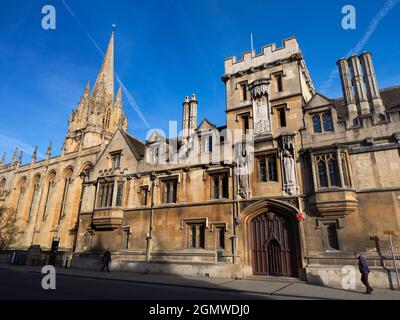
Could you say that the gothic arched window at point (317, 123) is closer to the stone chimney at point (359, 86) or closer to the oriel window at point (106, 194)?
the stone chimney at point (359, 86)

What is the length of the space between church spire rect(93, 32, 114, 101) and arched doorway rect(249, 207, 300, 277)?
52.7 metres

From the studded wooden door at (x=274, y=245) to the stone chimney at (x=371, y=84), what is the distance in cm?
794

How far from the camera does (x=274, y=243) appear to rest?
15992mm

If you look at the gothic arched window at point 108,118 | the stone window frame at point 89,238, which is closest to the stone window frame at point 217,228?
the stone window frame at point 89,238

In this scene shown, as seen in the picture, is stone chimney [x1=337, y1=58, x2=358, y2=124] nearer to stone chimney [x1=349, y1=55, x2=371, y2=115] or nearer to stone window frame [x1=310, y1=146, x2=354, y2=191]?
stone chimney [x1=349, y1=55, x2=371, y2=115]

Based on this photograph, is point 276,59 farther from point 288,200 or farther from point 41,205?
point 41,205

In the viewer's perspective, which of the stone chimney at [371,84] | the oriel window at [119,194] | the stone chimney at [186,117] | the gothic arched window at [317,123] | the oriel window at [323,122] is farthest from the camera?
the stone chimney at [186,117]

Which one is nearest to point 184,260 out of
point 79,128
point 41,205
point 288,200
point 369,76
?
point 288,200

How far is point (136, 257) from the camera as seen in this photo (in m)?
19.2

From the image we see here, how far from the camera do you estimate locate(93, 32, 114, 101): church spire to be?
60.3m

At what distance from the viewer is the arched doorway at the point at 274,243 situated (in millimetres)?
15234

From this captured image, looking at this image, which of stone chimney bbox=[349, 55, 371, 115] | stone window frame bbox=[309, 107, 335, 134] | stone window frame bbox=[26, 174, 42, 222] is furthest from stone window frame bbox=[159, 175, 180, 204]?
stone window frame bbox=[26, 174, 42, 222]

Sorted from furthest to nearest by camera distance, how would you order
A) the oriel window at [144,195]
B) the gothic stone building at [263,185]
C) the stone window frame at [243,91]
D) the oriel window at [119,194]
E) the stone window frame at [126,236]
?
the oriel window at [119,194] → the oriel window at [144,195] → the stone window frame at [126,236] → the stone window frame at [243,91] → the gothic stone building at [263,185]

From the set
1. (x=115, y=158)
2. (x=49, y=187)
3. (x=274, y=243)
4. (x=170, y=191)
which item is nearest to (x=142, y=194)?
(x=170, y=191)
